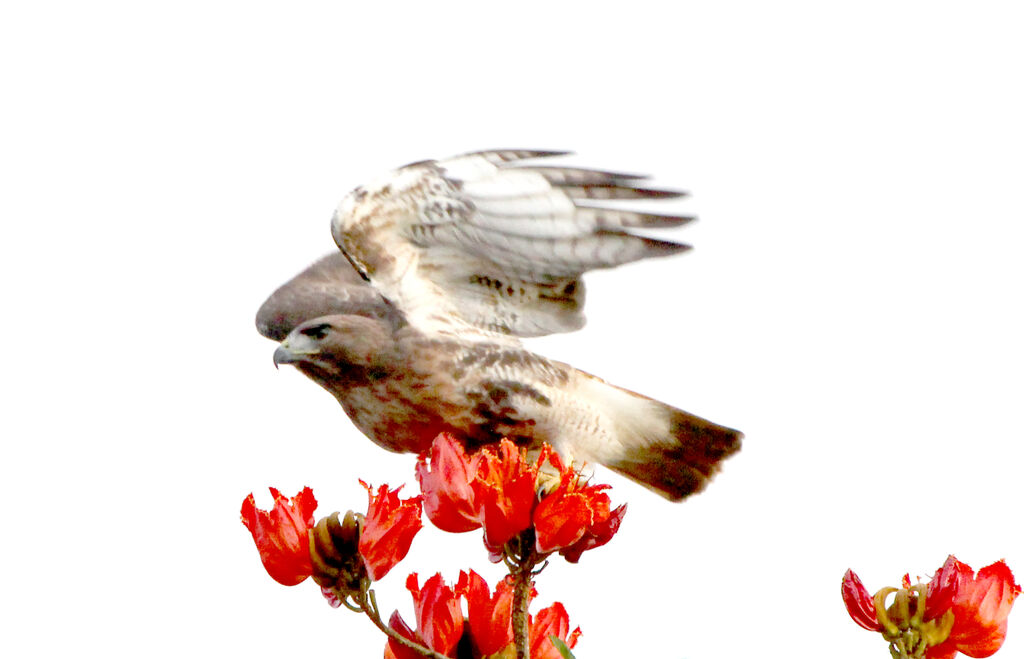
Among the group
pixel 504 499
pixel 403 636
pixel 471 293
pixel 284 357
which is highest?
pixel 471 293

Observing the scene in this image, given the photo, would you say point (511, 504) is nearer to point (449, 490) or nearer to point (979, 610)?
point (449, 490)

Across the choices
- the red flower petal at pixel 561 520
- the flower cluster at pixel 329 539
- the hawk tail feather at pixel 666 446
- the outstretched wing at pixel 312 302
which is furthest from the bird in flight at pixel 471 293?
the red flower petal at pixel 561 520

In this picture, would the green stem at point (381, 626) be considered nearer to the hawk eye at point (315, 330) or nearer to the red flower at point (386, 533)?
the red flower at point (386, 533)

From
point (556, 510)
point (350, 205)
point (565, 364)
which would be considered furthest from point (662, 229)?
point (556, 510)

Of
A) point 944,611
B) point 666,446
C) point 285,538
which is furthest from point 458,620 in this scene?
point 666,446

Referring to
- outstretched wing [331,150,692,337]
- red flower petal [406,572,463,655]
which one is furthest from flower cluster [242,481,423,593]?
outstretched wing [331,150,692,337]

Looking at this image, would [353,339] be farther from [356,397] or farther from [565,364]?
[565,364]
